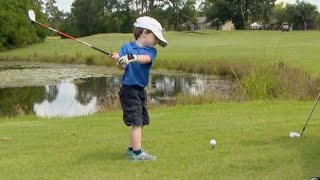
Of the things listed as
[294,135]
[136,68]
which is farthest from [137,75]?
[294,135]

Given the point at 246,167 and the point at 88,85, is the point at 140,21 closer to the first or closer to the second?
the point at 246,167

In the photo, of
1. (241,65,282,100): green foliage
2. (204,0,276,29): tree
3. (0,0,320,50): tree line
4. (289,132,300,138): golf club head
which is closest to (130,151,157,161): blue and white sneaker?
(289,132,300,138): golf club head

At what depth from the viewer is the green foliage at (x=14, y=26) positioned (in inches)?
2251

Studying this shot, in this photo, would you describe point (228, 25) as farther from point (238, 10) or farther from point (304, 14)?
point (238, 10)

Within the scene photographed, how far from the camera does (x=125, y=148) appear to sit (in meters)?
7.26

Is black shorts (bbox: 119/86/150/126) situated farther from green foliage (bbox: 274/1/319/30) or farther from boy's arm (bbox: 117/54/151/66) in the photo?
green foliage (bbox: 274/1/319/30)

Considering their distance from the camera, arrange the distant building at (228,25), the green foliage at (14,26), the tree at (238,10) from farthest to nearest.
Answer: the distant building at (228,25)
the tree at (238,10)
the green foliage at (14,26)

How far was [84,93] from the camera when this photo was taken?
2323 cm

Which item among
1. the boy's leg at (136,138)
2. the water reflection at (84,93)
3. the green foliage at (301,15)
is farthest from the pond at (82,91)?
the green foliage at (301,15)

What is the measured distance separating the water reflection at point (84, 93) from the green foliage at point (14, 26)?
98.8ft

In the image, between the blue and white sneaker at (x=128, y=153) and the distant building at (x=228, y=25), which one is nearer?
the blue and white sneaker at (x=128, y=153)

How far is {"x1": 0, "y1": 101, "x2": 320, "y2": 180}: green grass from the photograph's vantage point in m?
5.83

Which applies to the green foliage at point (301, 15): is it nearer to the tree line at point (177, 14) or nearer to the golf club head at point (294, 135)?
the tree line at point (177, 14)

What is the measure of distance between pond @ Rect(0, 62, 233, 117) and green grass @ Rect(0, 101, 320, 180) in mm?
6002
